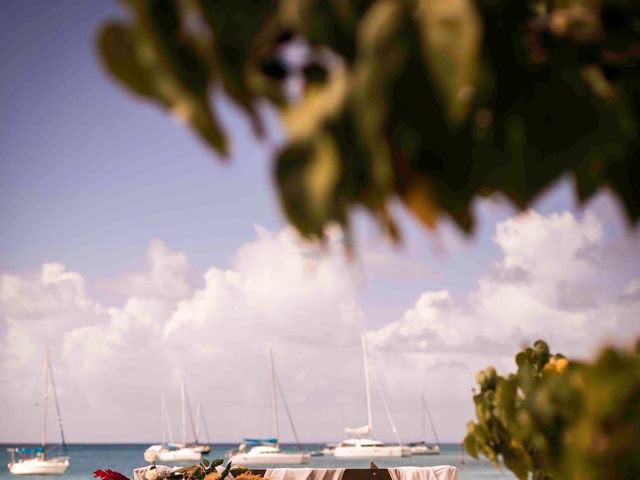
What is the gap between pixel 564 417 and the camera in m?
1.32

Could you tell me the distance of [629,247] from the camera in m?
1.06

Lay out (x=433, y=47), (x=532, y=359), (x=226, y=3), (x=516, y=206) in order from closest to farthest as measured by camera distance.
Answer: (x=433, y=47), (x=226, y=3), (x=516, y=206), (x=532, y=359)

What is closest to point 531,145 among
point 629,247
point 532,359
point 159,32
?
point 629,247

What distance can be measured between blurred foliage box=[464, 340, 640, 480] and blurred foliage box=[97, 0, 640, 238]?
0.81 ft

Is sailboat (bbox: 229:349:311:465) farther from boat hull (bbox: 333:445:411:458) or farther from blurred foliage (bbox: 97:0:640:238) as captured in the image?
blurred foliage (bbox: 97:0:640:238)

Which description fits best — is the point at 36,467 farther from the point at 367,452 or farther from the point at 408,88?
the point at 408,88

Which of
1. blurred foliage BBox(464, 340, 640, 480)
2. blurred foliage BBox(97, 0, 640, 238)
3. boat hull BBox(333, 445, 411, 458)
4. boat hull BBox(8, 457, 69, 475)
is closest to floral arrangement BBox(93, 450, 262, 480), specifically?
blurred foliage BBox(464, 340, 640, 480)

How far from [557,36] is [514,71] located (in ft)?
0.28

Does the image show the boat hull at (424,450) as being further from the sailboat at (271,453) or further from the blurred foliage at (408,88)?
the blurred foliage at (408,88)

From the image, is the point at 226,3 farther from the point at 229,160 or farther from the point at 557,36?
the point at 557,36

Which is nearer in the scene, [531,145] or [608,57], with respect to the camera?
[531,145]

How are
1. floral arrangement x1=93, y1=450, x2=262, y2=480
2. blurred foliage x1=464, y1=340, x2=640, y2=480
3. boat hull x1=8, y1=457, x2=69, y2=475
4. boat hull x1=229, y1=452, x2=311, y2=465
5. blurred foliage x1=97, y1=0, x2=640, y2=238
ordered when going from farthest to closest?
boat hull x1=229, y1=452, x2=311, y2=465 < boat hull x1=8, y1=457, x2=69, y2=475 < floral arrangement x1=93, y1=450, x2=262, y2=480 < blurred foliage x1=464, y1=340, x2=640, y2=480 < blurred foliage x1=97, y1=0, x2=640, y2=238

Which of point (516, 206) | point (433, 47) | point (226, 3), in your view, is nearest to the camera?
point (433, 47)

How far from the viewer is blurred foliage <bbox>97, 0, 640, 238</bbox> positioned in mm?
820
